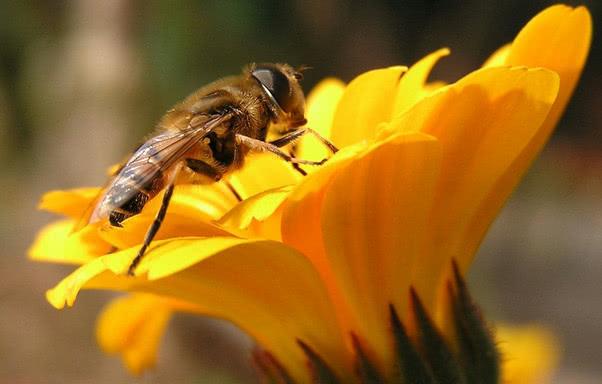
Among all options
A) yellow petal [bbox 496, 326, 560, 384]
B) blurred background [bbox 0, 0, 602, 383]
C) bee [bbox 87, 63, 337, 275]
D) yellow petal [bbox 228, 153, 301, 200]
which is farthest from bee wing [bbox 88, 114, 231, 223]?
blurred background [bbox 0, 0, 602, 383]

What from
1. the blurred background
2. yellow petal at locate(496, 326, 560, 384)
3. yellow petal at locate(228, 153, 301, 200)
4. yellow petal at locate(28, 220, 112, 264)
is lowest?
the blurred background

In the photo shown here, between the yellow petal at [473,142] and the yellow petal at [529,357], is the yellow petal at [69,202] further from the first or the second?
the yellow petal at [529,357]

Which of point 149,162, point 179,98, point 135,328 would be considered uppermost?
point 149,162

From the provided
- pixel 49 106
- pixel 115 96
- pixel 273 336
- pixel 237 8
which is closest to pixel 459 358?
pixel 273 336

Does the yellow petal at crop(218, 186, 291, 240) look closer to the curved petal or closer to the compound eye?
the curved petal

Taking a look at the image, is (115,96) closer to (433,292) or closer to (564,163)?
(564,163)

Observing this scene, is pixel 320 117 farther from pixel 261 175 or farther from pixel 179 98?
pixel 179 98

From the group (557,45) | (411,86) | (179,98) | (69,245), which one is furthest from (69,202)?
(179,98)
